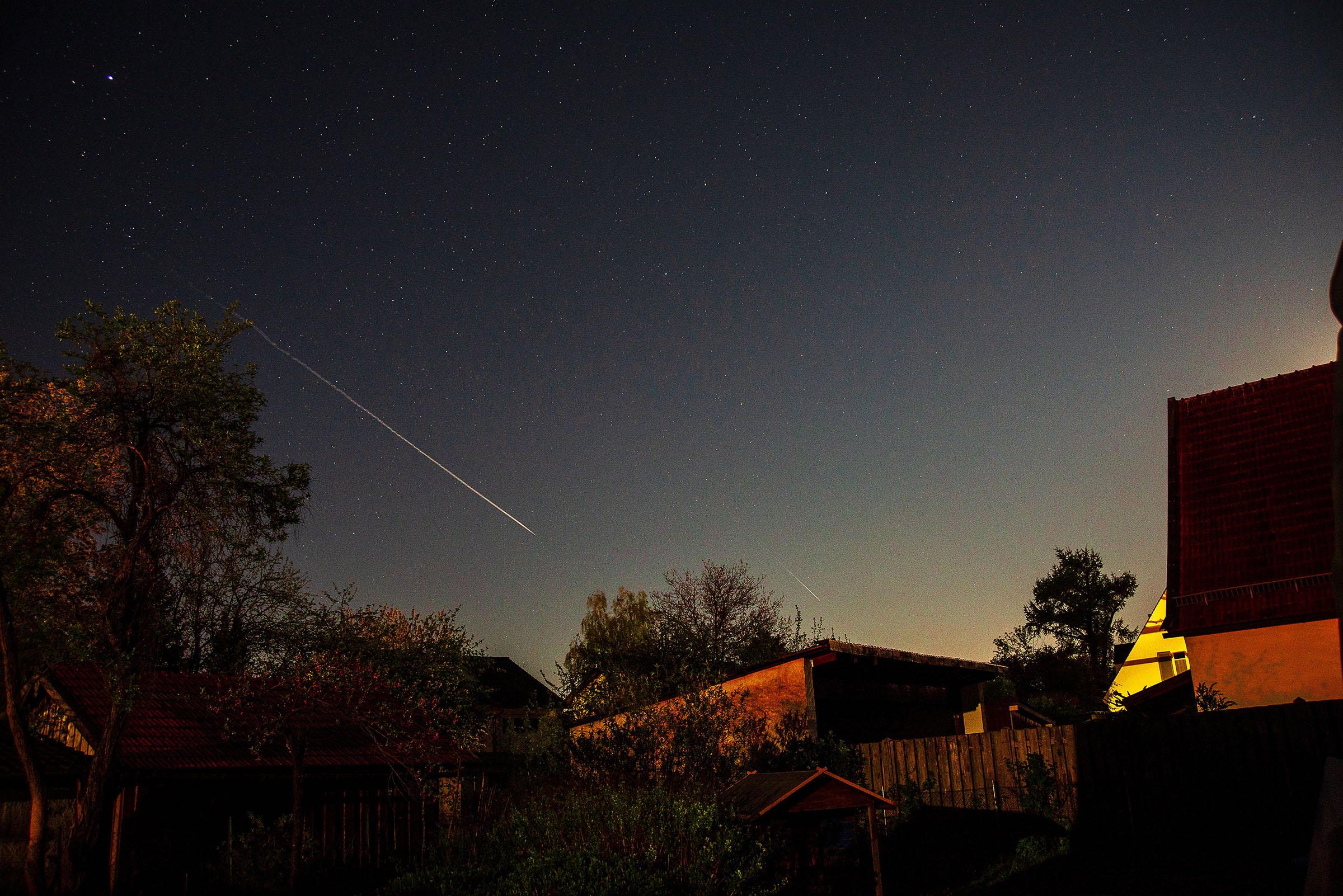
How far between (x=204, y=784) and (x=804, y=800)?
13.4 metres

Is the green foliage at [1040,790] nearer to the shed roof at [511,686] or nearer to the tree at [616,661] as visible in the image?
the tree at [616,661]

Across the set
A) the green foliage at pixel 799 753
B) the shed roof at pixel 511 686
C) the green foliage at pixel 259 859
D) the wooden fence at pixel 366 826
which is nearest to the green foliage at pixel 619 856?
the green foliage at pixel 259 859

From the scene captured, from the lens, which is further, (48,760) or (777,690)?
(777,690)

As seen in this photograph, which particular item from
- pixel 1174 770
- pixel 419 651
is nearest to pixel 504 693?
pixel 419 651

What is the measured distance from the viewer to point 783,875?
41.3 feet

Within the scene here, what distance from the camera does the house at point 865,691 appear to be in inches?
778

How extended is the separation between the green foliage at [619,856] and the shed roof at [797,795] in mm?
379

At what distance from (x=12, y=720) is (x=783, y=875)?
13.4 metres

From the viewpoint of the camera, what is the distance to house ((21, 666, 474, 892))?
56.0 feet

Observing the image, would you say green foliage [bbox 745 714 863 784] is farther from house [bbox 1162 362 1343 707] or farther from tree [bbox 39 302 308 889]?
tree [bbox 39 302 308 889]

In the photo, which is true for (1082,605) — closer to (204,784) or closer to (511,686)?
(511,686)

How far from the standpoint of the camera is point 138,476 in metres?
16.5

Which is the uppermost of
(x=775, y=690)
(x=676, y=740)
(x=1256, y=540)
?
(x=1256, y=540)

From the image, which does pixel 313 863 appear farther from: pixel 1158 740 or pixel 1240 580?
pixel 1240 580
